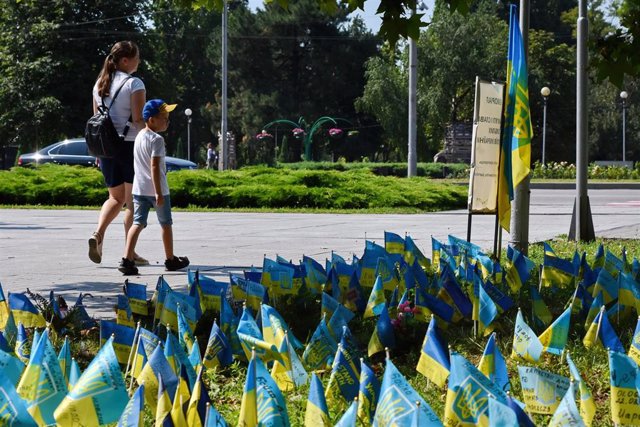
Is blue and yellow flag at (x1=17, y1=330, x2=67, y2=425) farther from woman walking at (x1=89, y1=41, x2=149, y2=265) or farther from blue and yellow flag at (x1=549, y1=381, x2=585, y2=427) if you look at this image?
woman walking at (x1=89, y1=41, x2=149, y2=265)

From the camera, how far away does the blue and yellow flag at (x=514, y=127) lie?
7672mm

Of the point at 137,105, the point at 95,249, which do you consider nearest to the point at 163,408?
Answer: the point at 95,249

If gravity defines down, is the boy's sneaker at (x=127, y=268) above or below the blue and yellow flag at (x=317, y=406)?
below

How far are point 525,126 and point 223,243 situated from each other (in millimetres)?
4724

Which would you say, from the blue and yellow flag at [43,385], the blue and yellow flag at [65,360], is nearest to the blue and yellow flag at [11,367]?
the blue and yellow flag at [43,385]

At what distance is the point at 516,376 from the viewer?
4512mm

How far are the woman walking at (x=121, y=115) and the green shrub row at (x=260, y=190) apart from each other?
36.8ft

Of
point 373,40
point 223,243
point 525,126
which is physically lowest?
point 223,243

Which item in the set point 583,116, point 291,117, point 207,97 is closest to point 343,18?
point 291,117

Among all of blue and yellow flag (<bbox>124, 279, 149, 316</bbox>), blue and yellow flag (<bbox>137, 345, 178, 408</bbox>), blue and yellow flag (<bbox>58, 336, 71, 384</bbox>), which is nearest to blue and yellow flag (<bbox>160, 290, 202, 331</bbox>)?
blue and yellow flag (<bbox>124, 279, 149, 316</bbox>)

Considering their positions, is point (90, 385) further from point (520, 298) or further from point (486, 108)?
point (486, 108)

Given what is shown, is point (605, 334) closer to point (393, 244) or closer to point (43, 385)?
point (43, 385)

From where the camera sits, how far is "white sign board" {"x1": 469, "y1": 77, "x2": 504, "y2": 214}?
798 cm

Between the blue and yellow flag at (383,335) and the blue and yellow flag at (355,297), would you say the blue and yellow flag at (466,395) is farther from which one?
the blue and yellow flag at (355,297)
